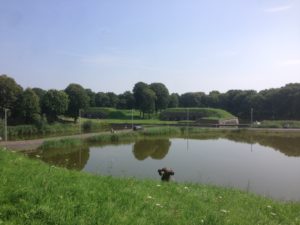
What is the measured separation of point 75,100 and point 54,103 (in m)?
6.79

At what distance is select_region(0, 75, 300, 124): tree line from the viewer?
54031 mm

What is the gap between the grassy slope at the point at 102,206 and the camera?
4848 mm

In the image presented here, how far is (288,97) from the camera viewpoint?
272ft

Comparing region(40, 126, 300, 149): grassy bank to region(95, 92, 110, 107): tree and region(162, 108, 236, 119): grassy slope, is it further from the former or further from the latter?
region(95, 92, 110, 107): tree

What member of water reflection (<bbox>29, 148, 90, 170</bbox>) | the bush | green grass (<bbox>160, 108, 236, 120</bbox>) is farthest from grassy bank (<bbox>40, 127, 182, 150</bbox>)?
green grass (<bbox>160, 108, 236, 120</bbox>)

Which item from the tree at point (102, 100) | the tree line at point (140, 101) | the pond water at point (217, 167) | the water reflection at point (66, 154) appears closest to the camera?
the pond water at point (217, 167)

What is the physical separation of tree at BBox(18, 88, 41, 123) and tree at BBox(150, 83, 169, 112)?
39.2 meters

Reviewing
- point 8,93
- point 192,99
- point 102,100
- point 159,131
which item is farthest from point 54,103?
point 192,99

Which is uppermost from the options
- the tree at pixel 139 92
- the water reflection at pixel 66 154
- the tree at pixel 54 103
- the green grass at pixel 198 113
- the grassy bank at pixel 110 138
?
the tree at pixel 139 92

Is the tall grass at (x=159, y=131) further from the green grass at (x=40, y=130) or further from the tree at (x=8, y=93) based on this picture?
the tree at (x=8, y=93)

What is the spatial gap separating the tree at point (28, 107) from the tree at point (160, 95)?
39.2m

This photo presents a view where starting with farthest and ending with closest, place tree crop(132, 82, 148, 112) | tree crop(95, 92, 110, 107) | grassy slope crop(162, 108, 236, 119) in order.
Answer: tree crop(95, 92, 110, 107)
tree crop(132, 82, 148, 112)
grassy slope crop(162, 108, 236, 119)

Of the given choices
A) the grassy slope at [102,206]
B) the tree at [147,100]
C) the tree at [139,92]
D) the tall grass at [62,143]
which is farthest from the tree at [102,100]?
A: the grassy slope at [102,206]

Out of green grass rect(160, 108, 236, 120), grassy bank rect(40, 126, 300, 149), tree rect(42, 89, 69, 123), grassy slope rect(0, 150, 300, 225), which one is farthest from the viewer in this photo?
green grass rect(160, 108, 236, 120)
